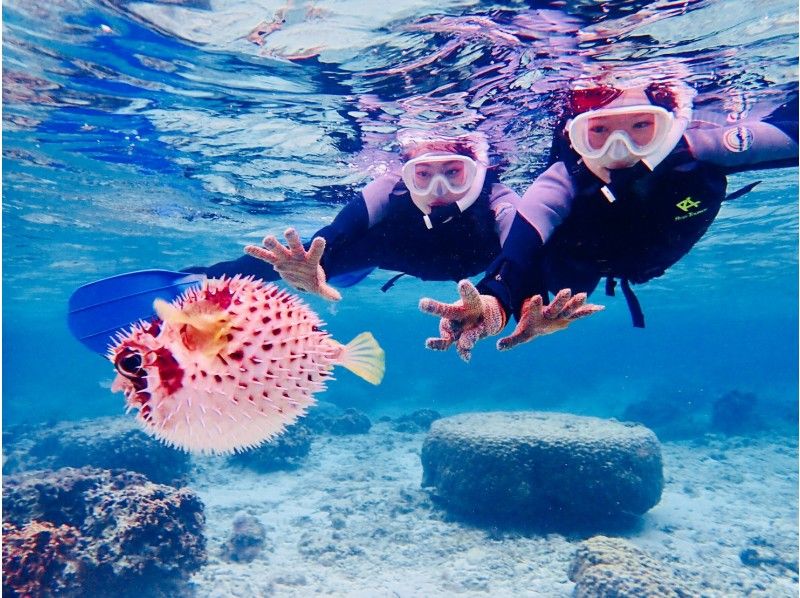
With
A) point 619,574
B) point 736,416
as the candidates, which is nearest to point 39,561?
point 619,574

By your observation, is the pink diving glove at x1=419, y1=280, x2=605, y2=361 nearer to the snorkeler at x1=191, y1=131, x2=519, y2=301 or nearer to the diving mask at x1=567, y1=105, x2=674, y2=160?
the diving mask at x1=567, y1=105, x2=674, y2=160

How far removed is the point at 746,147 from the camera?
3844 mm

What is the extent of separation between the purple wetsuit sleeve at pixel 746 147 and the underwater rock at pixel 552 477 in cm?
752

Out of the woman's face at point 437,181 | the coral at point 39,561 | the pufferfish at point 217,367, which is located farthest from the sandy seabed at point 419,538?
the pufferfish at point 217,367

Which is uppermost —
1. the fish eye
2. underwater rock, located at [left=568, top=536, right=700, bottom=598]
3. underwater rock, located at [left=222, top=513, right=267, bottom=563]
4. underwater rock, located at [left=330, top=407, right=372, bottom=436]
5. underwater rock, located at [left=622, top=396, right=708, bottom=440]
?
the fish eye

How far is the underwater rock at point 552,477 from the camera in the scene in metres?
9.96

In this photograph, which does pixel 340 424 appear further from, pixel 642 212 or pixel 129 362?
pixel 129 362

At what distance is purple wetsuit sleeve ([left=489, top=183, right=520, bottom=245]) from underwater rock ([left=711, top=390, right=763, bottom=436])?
77.2 feet

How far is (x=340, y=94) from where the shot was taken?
8297mm

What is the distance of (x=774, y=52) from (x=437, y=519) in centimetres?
1070

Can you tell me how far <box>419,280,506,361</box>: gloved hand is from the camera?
99.4 inches

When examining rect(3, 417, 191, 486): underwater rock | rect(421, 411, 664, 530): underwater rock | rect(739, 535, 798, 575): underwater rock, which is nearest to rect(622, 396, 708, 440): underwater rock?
rect(739, 535, 798, 575): underwater rock

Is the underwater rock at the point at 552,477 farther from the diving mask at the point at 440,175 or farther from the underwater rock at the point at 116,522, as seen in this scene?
the diving mask at the point at 440,175

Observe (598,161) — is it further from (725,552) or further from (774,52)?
(725,552)
